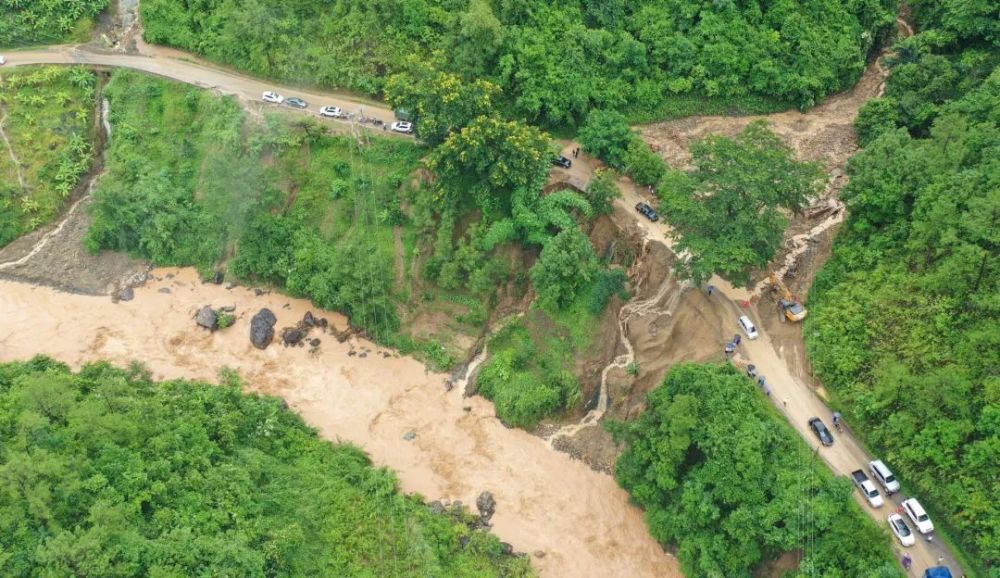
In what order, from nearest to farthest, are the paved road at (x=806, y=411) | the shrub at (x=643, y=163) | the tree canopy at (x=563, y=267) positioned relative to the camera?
the paved road at (x=806, y=411)
the tree canopy at (x=563, y=267)
the shrub at (x=643, y=163)

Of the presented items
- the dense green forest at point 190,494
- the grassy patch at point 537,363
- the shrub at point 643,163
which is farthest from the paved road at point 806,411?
the dense green forest at point 190,494

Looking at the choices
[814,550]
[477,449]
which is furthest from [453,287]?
[814,550]

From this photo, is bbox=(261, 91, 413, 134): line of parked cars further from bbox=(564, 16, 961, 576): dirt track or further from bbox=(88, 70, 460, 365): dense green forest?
bbox=(564, 16, 961, 576): dirt track

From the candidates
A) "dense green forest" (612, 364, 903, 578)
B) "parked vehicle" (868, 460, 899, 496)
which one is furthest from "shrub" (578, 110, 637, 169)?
"parked vehicle" (868, 460, 899, 496)

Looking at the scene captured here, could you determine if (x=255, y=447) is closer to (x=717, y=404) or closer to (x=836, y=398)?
(x=717, y=404)

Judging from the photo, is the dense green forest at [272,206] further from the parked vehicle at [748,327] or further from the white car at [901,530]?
the white car at [901,530]
